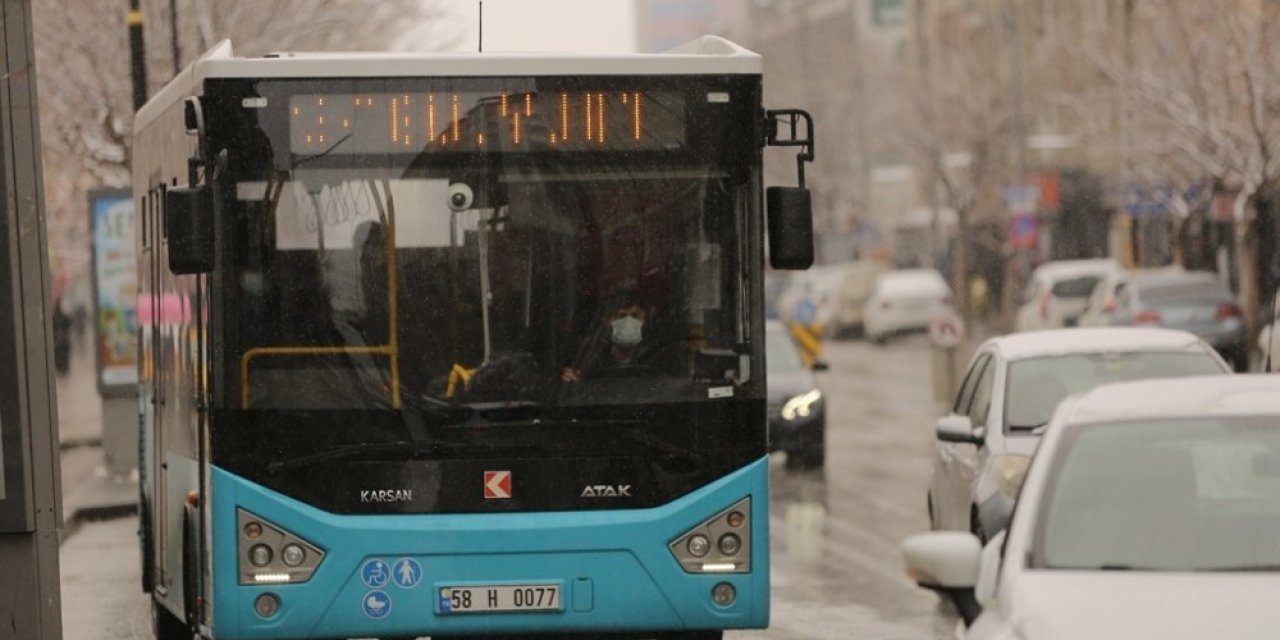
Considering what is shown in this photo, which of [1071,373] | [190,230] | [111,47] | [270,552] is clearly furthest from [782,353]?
[190,230]

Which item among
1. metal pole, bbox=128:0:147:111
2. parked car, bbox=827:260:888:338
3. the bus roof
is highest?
metal pole, bbox=128:0:147:111

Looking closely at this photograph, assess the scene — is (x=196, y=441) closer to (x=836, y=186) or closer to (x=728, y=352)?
(x=728, y=352)

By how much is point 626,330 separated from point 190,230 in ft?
5.55

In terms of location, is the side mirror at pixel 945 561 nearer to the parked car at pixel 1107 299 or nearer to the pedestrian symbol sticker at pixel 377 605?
the pedestrian symbol sticker at pixel 377 605

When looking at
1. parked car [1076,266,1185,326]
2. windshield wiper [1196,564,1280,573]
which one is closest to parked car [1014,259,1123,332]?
parked car [1076,266,1185,326]

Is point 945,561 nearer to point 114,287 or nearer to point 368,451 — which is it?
point 368,451

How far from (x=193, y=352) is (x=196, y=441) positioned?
358 millimetres

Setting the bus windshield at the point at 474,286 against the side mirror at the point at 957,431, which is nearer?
the bus windshield at the point at 474,286

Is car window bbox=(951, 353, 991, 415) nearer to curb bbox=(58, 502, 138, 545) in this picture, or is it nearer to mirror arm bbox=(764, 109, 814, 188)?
mirror arm bbox=(764, 109, 814, 188)

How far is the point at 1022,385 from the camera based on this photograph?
14.3 meters

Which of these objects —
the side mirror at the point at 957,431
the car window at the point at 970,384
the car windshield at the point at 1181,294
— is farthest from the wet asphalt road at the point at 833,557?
the car windshield at the point at 1181,294

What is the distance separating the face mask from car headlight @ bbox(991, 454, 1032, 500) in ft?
10.8

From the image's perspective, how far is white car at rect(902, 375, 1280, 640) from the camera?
626cm

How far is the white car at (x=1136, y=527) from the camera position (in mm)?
6262
